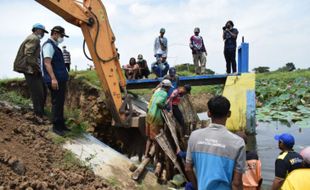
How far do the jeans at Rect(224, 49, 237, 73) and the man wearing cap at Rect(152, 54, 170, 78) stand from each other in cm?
222

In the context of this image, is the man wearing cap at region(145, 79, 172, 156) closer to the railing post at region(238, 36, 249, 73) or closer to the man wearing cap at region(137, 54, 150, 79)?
the railing post at region(238, 36, 249, 73)

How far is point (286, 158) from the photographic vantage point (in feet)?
14.1

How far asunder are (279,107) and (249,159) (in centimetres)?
2029

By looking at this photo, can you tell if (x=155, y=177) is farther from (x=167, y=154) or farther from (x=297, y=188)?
(x=297, y=188)

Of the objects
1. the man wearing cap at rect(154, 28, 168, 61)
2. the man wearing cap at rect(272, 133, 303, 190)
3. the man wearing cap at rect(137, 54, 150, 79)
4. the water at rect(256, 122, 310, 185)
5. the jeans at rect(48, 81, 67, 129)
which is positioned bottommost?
the water at rect(256, 122, 310, 185)

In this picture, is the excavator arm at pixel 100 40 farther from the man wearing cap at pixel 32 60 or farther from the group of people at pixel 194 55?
the group of people at pixel 194 55

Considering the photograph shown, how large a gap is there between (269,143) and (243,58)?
3.67 m

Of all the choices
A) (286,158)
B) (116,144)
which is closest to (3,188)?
(286,158)

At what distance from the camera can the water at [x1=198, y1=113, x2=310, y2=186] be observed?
10.4 m

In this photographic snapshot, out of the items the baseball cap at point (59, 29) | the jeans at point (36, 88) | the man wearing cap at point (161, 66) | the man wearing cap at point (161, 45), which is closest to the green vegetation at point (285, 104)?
the man wearing cap at point (161, 66)

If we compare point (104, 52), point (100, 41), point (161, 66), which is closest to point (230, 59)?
point (161, 66)

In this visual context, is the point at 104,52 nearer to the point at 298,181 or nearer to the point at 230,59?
the point at 230,59

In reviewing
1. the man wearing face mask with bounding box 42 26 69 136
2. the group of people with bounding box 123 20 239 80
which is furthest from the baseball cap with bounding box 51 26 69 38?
the group of people with bounding box 123 20 239 80

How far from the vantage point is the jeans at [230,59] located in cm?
1309
